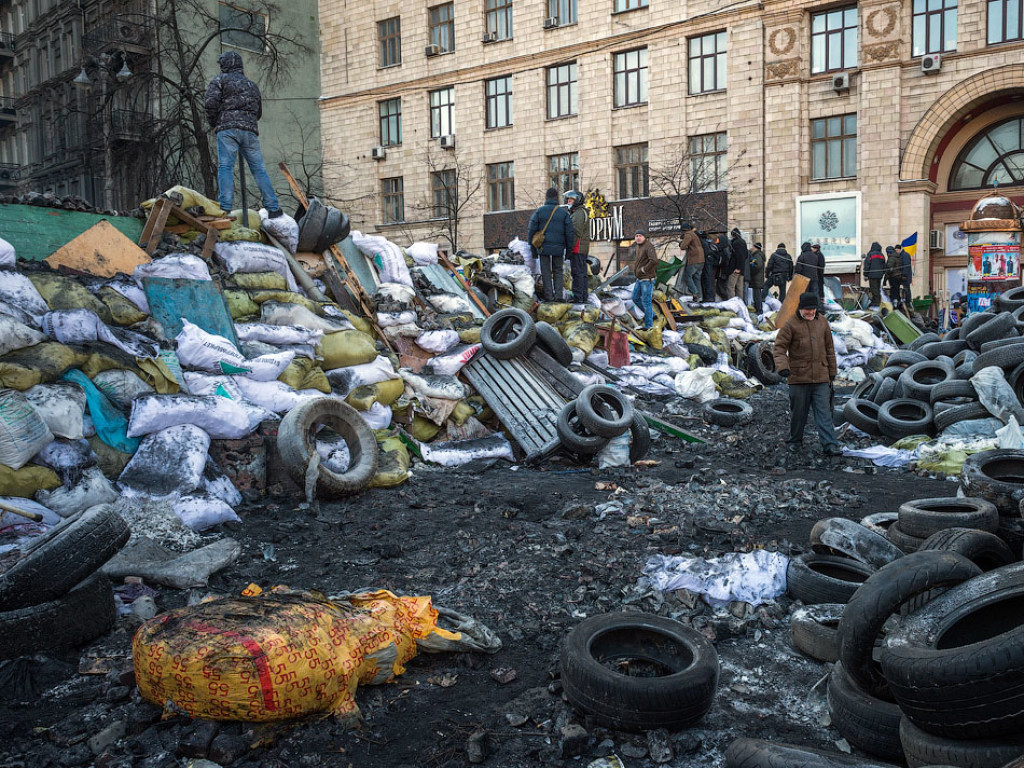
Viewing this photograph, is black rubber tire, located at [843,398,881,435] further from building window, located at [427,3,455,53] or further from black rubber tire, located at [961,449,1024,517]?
building window, located at [427,3,455,53]

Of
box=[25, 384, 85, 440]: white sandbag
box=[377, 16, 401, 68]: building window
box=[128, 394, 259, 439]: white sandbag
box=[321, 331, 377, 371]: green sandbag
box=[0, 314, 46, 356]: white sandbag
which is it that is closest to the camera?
box=[25, 384, 85, 440]: white sandbag

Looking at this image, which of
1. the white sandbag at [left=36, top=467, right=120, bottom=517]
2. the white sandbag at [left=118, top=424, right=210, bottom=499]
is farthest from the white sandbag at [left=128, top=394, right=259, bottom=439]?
the white sandbag at [left=36, top=467, right=120, bottom=517]

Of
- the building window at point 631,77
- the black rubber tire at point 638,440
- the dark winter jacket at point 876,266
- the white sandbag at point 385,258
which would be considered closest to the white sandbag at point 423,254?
the white sandbag at point 385,258

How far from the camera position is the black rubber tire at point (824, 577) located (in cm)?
365

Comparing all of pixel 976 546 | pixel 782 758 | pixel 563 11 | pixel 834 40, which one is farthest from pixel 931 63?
pixel 782 758

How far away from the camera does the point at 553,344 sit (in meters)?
8.87

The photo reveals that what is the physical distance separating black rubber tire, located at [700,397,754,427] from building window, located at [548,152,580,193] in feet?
65.0

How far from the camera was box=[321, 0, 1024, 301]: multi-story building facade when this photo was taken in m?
22.8

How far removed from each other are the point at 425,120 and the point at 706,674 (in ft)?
102

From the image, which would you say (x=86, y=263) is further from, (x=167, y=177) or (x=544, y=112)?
(x=544, y=112)

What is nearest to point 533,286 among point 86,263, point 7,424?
point 86,263

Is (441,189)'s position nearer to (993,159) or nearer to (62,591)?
(993,159)

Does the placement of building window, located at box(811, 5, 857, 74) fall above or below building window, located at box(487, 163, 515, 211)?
above

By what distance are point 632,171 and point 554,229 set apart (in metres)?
17.2
